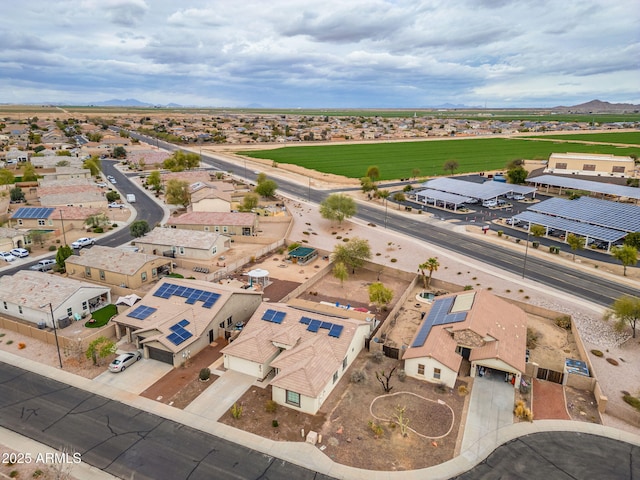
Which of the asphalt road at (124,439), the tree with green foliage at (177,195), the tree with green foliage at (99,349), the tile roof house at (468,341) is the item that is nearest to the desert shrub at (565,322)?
the tile roof house at (468,341)

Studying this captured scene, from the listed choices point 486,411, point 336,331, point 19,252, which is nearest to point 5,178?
point 19,252

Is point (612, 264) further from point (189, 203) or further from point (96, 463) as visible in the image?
point (189, 203)

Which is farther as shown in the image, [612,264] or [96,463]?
[612,264]

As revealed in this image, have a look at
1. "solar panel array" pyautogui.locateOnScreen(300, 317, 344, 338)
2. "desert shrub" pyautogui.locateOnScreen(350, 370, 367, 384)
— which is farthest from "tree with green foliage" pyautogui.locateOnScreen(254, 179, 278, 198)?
"desert shrub" pyautogui.locateOnScreen(350, 370, 367, 384)

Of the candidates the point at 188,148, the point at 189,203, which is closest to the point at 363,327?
the point at 189,203

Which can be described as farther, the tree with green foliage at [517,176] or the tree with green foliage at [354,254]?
the tree with green foliage at [517,176]

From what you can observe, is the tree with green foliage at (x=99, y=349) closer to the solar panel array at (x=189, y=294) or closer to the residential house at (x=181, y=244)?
the solar panel array at (x=189, y=294)

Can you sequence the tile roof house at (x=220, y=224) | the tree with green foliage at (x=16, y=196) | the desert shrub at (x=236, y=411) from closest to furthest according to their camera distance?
the desert shrub at (x=236, y=411) → the tile roof house at (x=220, y=224) → the tree with green foliage at (x=16, y=196)

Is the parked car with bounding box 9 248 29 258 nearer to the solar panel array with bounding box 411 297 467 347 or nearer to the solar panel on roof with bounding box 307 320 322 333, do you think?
the solar panel on roof with bounding box 307 320 322 333
